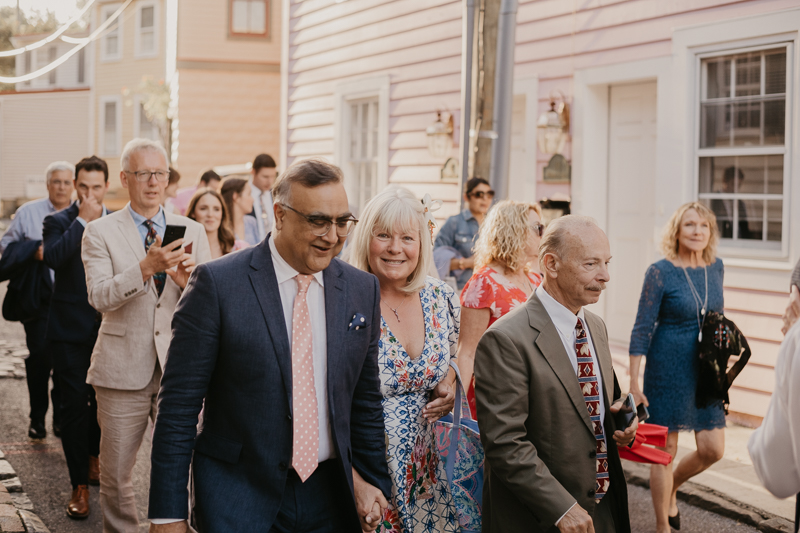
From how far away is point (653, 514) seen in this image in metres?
5.55

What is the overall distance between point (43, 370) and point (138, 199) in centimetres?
325

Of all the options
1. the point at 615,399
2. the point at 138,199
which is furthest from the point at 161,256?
the point at 615,399

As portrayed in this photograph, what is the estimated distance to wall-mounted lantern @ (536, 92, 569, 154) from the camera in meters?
8.97

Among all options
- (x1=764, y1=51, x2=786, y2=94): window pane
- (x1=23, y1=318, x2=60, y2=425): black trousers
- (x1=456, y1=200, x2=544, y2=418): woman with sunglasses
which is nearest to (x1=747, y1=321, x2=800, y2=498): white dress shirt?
(x1=456, y1=200, x2=544, y2=418): woman with sunglasses

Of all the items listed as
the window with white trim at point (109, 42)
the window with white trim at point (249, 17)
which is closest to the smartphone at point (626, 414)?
the window with white trim at point (249, 17)

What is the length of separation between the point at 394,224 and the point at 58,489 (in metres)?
3.63

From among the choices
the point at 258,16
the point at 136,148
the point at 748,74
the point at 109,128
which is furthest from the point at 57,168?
the point at 109,128

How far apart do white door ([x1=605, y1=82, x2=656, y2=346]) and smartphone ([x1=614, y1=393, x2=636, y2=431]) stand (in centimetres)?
553

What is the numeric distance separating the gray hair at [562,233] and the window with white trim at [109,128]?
32108 millimetres

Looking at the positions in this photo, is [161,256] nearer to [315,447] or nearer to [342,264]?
[342,264]

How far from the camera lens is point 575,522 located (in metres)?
2.86

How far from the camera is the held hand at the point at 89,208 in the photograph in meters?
5.61

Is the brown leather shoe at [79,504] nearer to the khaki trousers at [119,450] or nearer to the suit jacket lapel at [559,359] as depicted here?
the khaki trousers at [119,450]

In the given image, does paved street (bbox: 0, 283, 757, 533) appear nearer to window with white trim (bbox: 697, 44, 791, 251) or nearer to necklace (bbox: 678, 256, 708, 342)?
necklace (bbox: 678, 256, 708, 342)
